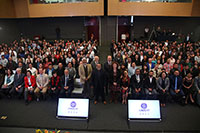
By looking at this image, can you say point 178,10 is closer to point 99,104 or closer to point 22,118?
point 99,104

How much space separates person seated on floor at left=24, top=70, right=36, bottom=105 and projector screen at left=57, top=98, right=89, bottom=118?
1.76 meters

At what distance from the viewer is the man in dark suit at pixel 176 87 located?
5.14 meters

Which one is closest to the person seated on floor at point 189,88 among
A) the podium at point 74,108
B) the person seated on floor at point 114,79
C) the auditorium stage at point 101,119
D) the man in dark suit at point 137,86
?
the auditorium stage at point 101,119

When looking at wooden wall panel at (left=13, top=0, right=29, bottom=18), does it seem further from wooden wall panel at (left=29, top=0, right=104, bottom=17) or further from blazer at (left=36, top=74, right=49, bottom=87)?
blazer at (left=36, top=74, right=49, bottom=87)

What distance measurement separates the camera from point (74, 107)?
14.0ft

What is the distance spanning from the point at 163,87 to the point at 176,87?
47 cm

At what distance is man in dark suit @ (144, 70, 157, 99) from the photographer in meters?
5.12

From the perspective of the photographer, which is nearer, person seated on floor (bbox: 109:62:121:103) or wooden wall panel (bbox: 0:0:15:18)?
person seated on floor (bbox: 109:62:121:103)

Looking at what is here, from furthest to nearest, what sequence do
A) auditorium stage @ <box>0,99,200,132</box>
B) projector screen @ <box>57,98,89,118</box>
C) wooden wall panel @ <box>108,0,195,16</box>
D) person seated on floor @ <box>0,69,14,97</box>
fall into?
wooden wall panel @ <box>108,0,195,16</box> < person seated on floor @ <box>0,69,14,97</box> < projector screen @ <box>57,98,89,118</box> < auditorium stage @ <box>0,99,200,132</box>

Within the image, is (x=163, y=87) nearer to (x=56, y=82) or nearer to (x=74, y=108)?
(x=74, y=108)

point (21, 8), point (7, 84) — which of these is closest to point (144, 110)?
point (7, 84)

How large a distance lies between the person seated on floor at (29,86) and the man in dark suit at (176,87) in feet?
16.8

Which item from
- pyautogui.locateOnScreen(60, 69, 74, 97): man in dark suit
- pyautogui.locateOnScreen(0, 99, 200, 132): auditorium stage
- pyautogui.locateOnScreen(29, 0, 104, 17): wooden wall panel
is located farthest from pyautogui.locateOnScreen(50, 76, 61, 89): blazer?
pyautogui.locateOnScreen(29, 0, 104, 17): wooden wall panel

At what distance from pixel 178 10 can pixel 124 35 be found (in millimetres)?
5024
